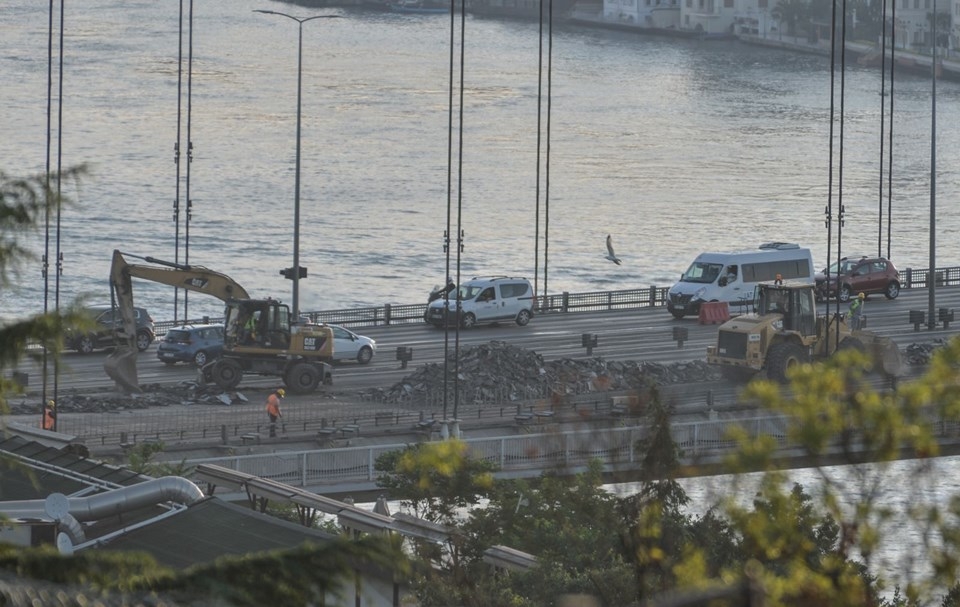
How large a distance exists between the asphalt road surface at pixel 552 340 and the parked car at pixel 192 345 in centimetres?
30

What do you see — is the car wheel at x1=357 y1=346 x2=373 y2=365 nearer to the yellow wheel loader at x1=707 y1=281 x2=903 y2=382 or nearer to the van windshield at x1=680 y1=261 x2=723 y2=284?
the yellow wheel loader at x1=707 y1=281 x2=903 y2=382

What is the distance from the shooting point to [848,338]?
4438 centimetres

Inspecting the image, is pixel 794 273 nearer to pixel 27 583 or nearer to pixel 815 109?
pixel 27 583

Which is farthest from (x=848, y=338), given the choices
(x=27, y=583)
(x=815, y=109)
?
(x=815, y=109)

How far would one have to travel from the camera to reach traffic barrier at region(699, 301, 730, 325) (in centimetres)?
5428

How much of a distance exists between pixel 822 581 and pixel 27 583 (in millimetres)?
6815

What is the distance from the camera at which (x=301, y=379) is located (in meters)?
43.6

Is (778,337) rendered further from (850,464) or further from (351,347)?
(850,464)

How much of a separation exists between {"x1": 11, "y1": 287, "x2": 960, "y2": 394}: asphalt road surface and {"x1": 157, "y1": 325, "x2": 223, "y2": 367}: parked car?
11.8 inches

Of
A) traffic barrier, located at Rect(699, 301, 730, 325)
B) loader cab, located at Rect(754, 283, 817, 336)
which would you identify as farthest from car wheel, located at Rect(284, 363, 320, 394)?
traffic barrier, located at Rect(699, 301, 730, 325)

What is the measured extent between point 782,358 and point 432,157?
6913 centimetres

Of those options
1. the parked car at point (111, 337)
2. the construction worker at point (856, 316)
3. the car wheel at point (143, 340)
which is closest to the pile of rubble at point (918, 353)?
the construction worker at point (856, 316)

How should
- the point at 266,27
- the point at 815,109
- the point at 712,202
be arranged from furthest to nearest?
the point at 266,27
the point at 815,109
the point at 712,202

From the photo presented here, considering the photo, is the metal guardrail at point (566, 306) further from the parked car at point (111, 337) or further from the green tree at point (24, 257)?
the green tree at point (24, 257)
